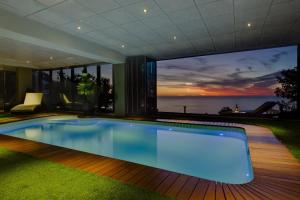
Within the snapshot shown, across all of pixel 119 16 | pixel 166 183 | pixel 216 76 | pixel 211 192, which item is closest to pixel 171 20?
pixel 119 16

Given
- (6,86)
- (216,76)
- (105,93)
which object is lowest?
(105,93)

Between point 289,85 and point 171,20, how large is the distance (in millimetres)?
5605

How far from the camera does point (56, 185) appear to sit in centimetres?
209

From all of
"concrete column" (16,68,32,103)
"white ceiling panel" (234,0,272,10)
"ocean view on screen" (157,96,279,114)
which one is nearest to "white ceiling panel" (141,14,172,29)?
"white ceiling panel" (234,0,272,10)

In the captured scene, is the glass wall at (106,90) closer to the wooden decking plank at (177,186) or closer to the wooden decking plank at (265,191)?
the wooden decking plank at (177,186)

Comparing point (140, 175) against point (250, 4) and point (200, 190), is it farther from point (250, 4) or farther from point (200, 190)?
point (250, 4)

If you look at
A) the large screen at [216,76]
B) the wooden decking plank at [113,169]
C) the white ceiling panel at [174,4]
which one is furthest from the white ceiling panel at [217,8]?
the large screen at [216,76]

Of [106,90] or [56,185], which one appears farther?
[106,90]

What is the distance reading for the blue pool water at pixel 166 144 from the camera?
3137 mm

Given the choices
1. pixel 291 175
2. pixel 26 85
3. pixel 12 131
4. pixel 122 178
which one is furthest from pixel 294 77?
pixel 26 85

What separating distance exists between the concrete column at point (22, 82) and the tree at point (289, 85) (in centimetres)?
1295

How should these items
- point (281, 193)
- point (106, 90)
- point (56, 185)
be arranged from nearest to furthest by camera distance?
point (281, 193), point (56, 185), point (106, 90)

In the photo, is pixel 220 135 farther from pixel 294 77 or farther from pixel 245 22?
pixel 294 77

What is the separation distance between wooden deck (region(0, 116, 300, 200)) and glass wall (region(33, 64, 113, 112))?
6358mm
